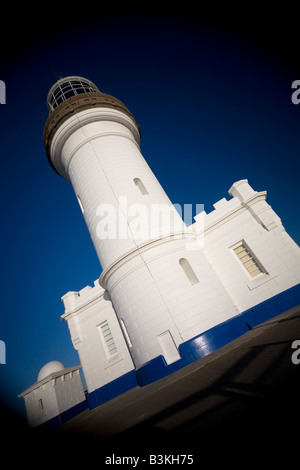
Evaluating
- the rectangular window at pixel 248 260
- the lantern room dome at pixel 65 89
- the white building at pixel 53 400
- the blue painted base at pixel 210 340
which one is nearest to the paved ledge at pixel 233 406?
the blue painted base at pixel 210 340

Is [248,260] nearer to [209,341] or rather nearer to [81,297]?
[209,341]

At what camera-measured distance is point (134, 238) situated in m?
8.05

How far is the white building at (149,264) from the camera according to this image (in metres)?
6.91

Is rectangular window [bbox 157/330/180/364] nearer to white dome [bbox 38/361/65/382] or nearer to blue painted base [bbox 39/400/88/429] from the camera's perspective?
blue painted base [bbox 39/400/88/429]

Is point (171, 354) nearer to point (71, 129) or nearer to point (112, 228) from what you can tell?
point (112, 228)

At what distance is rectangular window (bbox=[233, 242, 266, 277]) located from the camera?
876 centimetres

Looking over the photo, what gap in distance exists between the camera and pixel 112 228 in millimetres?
8641

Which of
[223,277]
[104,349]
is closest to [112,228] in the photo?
[223,277]

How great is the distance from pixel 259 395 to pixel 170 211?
756 centimetres

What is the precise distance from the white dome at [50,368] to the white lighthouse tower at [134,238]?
10.6 meters

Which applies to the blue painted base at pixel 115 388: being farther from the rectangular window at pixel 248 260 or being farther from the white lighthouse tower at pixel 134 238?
the rectangular window at pixel 248 260

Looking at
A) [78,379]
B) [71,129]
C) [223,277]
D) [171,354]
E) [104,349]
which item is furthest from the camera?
[78,379]

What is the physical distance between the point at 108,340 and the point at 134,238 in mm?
6084

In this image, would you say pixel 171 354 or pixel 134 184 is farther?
pixel 134 184
